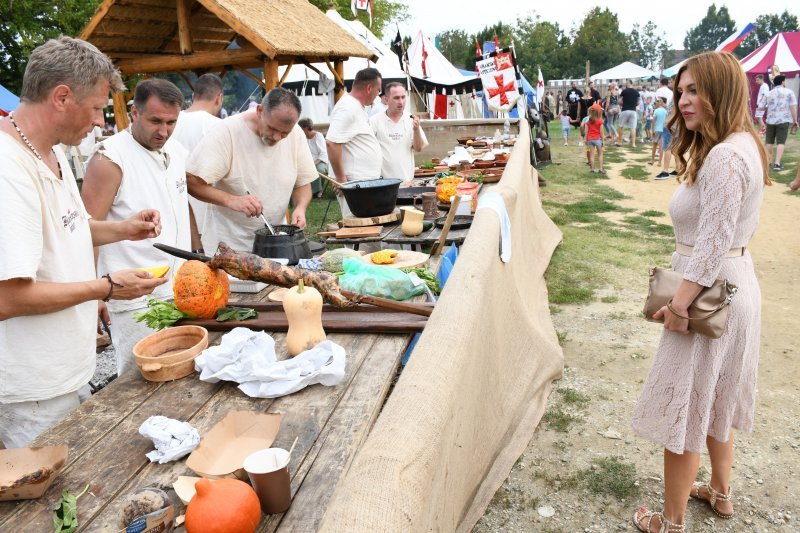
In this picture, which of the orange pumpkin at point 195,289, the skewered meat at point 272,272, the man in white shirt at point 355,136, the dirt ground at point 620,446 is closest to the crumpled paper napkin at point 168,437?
the orange pumpkin at point 195,289

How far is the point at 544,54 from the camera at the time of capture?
60531 mm

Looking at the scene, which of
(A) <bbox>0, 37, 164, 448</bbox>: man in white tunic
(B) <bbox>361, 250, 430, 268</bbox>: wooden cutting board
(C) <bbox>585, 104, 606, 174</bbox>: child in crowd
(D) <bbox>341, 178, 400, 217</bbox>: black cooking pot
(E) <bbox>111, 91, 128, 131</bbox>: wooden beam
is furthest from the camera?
(C) <bbox>585, 104, 606, 174</bbox>: child in crowd

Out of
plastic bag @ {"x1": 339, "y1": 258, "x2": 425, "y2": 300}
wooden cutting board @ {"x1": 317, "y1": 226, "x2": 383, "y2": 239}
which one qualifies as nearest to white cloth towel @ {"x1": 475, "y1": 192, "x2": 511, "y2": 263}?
plastic bag @ {"x1": 339, "y1": 258, "x2": 425, "y2": 300}

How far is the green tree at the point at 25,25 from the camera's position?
19203mm

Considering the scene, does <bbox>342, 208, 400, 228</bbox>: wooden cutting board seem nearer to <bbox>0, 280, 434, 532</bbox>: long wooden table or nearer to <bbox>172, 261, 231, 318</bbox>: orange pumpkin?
<bbox>172, 261, 231, 318</bbox>: orange pumpkin

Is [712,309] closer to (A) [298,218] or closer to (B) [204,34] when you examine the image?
(A) [298,218]

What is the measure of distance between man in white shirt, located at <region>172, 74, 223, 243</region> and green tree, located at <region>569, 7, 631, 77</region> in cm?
5917

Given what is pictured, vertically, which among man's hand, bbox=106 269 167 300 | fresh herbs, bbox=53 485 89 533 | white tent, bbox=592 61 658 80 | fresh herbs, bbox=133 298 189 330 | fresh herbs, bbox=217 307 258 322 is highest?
white tent, bbox=592 61 658 80

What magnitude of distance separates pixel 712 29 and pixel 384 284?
13447 centimetres

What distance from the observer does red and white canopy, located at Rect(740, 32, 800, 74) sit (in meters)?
24.1

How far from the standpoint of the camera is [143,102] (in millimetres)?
3131

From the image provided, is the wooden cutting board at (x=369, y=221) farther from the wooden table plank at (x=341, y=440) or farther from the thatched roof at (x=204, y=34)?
the thatched roof at (x=204, y=34)

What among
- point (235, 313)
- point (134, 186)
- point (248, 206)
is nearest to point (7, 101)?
point (248, 206)

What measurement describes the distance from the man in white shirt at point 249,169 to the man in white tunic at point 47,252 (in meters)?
1.52
